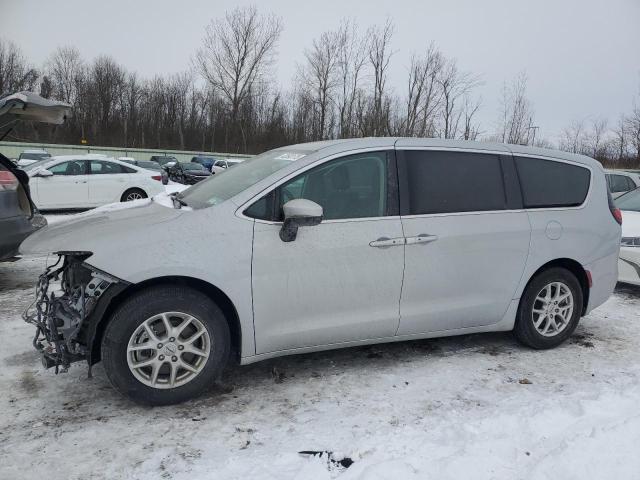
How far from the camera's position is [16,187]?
17.7ft

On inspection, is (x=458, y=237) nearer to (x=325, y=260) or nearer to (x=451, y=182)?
(x=451, y=182)

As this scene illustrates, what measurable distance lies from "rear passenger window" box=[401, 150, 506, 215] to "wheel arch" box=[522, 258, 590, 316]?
25.7 inches

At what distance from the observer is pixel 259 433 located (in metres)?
2.85

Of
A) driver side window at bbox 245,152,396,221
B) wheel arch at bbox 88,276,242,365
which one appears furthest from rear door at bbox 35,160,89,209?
driver side window at bbox 245,152,396,221

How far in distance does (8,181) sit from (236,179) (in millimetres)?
3100

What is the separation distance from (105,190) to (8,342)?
9353mm

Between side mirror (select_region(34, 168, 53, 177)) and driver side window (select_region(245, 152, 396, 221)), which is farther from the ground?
driver side window (select_region(245, 152, 396, 221))

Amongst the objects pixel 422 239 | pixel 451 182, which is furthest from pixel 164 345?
pixel 451 182

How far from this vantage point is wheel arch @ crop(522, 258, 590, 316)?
4.08 m

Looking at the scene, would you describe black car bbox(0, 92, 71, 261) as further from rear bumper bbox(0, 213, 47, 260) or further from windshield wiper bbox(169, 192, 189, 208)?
windshield wiper bbox(169, 192, 189, 208)

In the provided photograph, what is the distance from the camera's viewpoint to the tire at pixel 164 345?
2922 millimetres

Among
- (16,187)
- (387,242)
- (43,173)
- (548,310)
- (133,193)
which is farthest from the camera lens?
(133,193)

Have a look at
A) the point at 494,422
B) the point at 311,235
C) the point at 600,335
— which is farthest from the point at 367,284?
the point at 600,335

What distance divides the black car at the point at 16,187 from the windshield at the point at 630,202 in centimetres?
747
